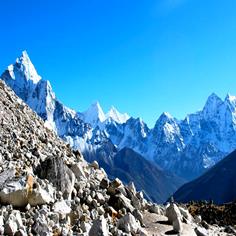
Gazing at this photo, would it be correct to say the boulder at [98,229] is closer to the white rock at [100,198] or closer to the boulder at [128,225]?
the boulder at [128,225]

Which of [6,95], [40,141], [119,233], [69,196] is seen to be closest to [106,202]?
[69,196]

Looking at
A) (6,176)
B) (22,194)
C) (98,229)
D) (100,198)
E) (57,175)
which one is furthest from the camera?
(100,198)

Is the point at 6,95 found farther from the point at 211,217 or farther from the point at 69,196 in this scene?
the point at 211,217

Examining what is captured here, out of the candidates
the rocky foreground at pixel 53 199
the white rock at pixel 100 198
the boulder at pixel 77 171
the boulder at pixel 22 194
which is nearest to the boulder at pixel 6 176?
the rocky foreground at pixel 53 199

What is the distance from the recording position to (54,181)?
75.5ft

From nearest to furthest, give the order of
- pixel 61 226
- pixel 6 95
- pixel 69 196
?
pixel 61 226, pixel 69 196, pixel 6 95

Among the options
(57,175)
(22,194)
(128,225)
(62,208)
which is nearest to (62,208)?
(62,208)

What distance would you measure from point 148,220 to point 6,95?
1526 centimetres

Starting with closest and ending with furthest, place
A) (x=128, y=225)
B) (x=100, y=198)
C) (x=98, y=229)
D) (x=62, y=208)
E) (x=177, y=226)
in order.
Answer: (x=98, y=229) → (x=62, y=208) → (x=128, y=225) → (x=100, y=198) → (x=177, y=226)

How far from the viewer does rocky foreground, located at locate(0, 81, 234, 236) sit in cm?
1783

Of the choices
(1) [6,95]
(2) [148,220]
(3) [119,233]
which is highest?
(1) [6,95]

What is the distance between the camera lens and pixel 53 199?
66.6ft

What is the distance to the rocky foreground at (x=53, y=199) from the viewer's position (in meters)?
17.8

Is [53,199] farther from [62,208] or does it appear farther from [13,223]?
[13,223]
